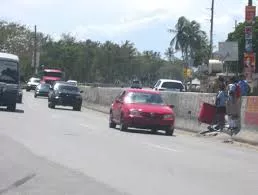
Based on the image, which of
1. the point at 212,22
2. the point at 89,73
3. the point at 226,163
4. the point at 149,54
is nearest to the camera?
the point at 226,163

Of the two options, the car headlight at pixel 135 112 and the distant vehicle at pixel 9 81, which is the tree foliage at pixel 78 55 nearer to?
the distant vehicle at pixel 9 81

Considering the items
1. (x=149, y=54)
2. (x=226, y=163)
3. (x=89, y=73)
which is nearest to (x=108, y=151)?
(x=226, y=163)

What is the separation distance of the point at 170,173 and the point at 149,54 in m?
132

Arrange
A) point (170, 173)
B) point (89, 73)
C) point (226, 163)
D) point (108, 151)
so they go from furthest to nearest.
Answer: point (89, 73) → point (108, 151) → point (226, 163) → point (170, 173)

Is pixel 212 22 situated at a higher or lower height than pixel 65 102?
higher

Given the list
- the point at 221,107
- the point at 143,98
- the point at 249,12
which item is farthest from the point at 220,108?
the point at 249,12

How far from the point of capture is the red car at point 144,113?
2638cm

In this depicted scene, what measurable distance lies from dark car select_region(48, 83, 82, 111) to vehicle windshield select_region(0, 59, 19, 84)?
8680 millimetres

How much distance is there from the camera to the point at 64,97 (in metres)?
44.9

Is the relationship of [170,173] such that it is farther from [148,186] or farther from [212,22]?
[212,22]

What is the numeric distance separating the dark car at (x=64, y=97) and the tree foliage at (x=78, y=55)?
6416 cm

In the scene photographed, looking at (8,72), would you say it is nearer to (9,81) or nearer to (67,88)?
(9,81)

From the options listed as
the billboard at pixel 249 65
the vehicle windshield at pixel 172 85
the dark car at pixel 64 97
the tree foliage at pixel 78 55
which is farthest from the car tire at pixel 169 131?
the tree foliage at pixel 78 55

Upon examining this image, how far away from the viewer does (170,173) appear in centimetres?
1411
